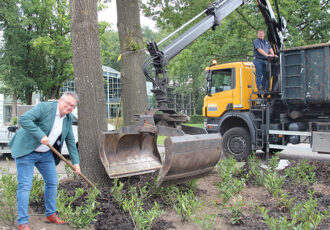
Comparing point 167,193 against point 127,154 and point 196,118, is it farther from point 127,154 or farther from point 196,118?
point 196,118

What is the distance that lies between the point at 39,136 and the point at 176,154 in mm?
1672

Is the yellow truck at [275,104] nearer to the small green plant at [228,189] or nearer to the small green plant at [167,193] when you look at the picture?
the small green plant at [228,189]

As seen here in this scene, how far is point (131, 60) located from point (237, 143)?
170 inches

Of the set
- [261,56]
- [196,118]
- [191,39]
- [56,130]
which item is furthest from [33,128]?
[196,118]

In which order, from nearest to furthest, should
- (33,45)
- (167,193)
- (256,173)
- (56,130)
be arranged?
(56,130), (167,193), (256,173), (33,45)

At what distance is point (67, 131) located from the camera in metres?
4.51

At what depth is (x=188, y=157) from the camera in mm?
4457

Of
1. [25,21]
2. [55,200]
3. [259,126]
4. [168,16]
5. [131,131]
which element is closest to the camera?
[55,200]

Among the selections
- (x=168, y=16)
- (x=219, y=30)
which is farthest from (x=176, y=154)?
(x=219, y=30)

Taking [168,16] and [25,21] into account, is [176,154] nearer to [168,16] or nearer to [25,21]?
[168,16]

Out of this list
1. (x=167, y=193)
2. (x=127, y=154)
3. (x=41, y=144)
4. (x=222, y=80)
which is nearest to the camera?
(x=41, y=144)

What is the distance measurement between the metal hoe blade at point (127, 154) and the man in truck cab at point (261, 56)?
4.52 metres

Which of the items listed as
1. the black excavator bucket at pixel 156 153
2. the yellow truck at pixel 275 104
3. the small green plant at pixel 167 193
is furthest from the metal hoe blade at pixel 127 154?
the yellow truck at pixel 275 104

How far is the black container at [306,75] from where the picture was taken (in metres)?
8.10
